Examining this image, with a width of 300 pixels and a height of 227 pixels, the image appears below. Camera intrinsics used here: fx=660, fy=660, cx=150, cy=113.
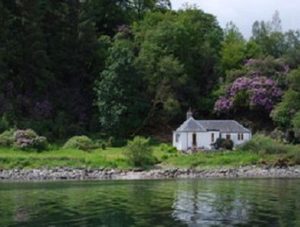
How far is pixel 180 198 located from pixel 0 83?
4280 cm

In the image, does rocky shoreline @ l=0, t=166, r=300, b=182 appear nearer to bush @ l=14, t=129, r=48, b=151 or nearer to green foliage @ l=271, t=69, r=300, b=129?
bush @ l=14, t=129, r=48, b=151

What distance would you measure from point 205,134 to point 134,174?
15.8 metres

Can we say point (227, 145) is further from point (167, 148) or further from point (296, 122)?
point (296, 122)

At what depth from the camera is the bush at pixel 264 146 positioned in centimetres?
6550

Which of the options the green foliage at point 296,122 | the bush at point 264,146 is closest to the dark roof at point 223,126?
the green foliage at point 296,122

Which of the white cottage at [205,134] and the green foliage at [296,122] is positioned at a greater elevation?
the green foliage at [296,122]

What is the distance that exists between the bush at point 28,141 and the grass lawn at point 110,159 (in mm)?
876

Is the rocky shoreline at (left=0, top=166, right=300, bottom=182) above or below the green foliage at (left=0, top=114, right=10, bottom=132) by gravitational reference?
below

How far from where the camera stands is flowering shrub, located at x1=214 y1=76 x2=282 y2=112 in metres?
81.2

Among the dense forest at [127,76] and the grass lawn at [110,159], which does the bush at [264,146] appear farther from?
the dense forest at [127,76]

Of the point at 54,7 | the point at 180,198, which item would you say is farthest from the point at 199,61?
the point at 180,198

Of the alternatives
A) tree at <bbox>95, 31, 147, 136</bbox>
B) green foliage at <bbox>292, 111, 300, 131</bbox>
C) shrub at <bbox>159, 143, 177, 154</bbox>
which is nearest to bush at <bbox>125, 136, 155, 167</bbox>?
shrub at <bbox>159, 143, 177, 154</bbox>

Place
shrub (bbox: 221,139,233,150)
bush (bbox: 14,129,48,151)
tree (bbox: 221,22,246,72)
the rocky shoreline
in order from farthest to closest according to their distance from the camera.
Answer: tree (bbox: 221,22,246,72)
shrub (bbox: 221,139,233,150)
bush (bbox: 14,129,48,151)
the rocky shoreline

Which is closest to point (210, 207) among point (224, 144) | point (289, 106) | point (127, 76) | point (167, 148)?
point (167, 148)
